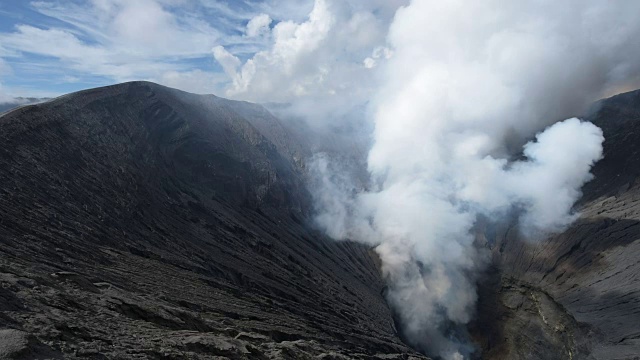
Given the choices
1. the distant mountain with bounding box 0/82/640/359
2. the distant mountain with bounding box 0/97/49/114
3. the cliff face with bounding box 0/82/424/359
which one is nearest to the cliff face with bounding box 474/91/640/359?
the distant mountain with bounding box 0/82/640/359

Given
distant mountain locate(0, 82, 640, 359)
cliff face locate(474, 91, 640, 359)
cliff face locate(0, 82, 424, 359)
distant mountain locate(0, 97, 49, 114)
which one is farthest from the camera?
distant mountain locate(0, 97, 49, 114)

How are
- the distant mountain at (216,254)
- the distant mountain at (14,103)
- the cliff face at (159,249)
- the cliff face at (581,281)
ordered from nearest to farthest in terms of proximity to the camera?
the cliff face at (159,249) < the distant mountain at (216,254) < the cliff face at (581,281) < the distant mountain at (14,103)

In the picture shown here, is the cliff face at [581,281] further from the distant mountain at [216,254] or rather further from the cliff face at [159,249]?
the cliff face at [159,249]

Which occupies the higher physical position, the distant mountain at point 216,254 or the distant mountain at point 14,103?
the distant mountain at point 14,103

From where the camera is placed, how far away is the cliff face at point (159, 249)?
678 inches

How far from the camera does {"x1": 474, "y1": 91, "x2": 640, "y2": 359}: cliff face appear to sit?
58.0 metres

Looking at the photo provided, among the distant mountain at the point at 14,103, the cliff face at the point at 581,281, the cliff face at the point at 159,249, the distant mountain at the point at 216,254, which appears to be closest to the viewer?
the cliff face at the point at 159,249

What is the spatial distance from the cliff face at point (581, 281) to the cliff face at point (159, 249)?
20.3 metres

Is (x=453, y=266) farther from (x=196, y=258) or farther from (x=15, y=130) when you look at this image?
(x=15, y=130)

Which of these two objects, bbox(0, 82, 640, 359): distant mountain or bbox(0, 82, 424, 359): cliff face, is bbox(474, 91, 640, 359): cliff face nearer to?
bbox(0, 82, 640, 359): distant mountain

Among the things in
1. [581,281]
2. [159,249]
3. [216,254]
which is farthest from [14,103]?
[581,281]

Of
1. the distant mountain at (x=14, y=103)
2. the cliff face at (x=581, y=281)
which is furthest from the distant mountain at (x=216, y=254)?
the distant mountain at (x=14, y=103)

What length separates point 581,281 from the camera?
71375 millimetres

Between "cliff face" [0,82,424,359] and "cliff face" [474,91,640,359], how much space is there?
2026cm
